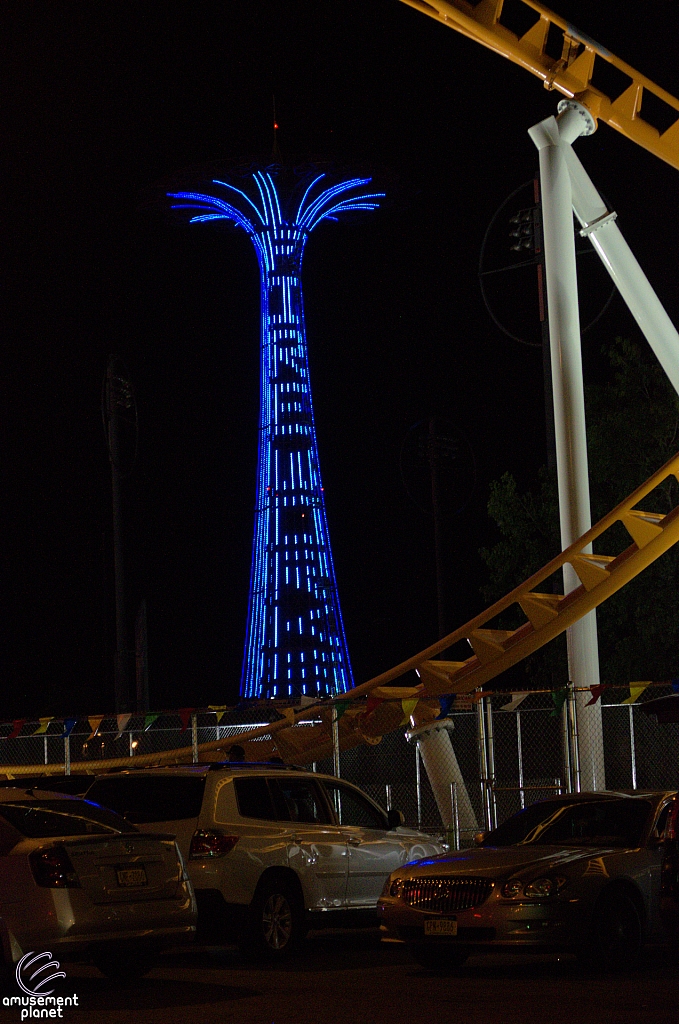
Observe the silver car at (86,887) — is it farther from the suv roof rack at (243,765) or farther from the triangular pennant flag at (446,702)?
the triangular pennant flag at (446,702)

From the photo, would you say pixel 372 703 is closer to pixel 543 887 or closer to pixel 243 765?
pixel 243 765

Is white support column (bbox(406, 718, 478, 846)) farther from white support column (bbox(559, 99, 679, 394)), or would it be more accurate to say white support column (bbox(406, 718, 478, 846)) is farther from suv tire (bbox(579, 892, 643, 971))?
suv tire (bbox(579, 892, 643, 971))

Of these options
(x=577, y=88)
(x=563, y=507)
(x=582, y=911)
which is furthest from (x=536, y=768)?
(x=582, y=911)

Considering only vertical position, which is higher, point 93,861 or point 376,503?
point 376,503

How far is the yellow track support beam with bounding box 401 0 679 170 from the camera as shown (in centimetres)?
2206

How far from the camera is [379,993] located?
1042 cm

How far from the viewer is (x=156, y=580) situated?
68.8 m

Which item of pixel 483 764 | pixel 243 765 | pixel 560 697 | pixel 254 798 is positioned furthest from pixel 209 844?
pixel 560 697

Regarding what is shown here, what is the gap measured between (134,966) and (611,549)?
20.6 meters

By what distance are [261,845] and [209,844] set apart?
52cm

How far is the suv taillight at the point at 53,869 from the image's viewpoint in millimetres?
9906

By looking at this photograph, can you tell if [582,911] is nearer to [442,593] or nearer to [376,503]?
[442,593]

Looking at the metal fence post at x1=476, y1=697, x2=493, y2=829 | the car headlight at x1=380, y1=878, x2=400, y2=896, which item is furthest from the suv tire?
the metal fence post at x1=476, y1=697, x2=493, y2=829

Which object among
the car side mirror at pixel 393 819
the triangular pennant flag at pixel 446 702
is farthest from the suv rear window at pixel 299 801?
the triangular pennant flag at pixel 446 702
